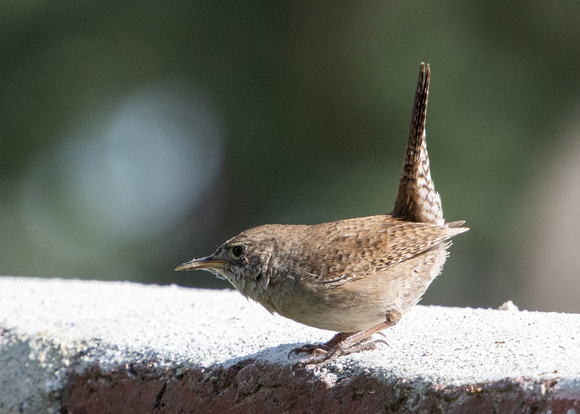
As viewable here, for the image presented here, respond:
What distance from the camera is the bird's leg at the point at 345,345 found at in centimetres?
194

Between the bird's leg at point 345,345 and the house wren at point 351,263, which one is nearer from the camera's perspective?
the bird's leg at point 345,345

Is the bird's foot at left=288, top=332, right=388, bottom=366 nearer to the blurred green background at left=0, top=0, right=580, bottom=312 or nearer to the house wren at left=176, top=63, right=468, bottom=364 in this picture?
the house wren at left=176, top=63, right=468, bottom=364

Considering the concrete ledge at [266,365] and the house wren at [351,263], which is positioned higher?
the house wren at [351,263]

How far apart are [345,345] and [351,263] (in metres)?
0.40

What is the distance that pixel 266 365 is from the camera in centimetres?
185

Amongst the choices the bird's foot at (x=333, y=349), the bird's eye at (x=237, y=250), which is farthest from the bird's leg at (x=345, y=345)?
the bird's eye at (x=237, y=250)

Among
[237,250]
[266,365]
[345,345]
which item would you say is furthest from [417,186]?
[266,365]

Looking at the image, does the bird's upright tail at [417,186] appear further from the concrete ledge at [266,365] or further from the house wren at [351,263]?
the concrete ledge at [266,365]

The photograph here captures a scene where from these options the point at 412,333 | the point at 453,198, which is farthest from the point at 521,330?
the point at 453,198

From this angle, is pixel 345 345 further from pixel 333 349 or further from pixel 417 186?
pixel 417 186

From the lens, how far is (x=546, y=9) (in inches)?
277

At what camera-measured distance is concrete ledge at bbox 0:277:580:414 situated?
1.47 meters

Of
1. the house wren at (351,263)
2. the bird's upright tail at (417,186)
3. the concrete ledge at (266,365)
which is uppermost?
the bird's upright tail at (417,186)

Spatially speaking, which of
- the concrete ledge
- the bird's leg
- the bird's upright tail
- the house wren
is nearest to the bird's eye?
the house wren
